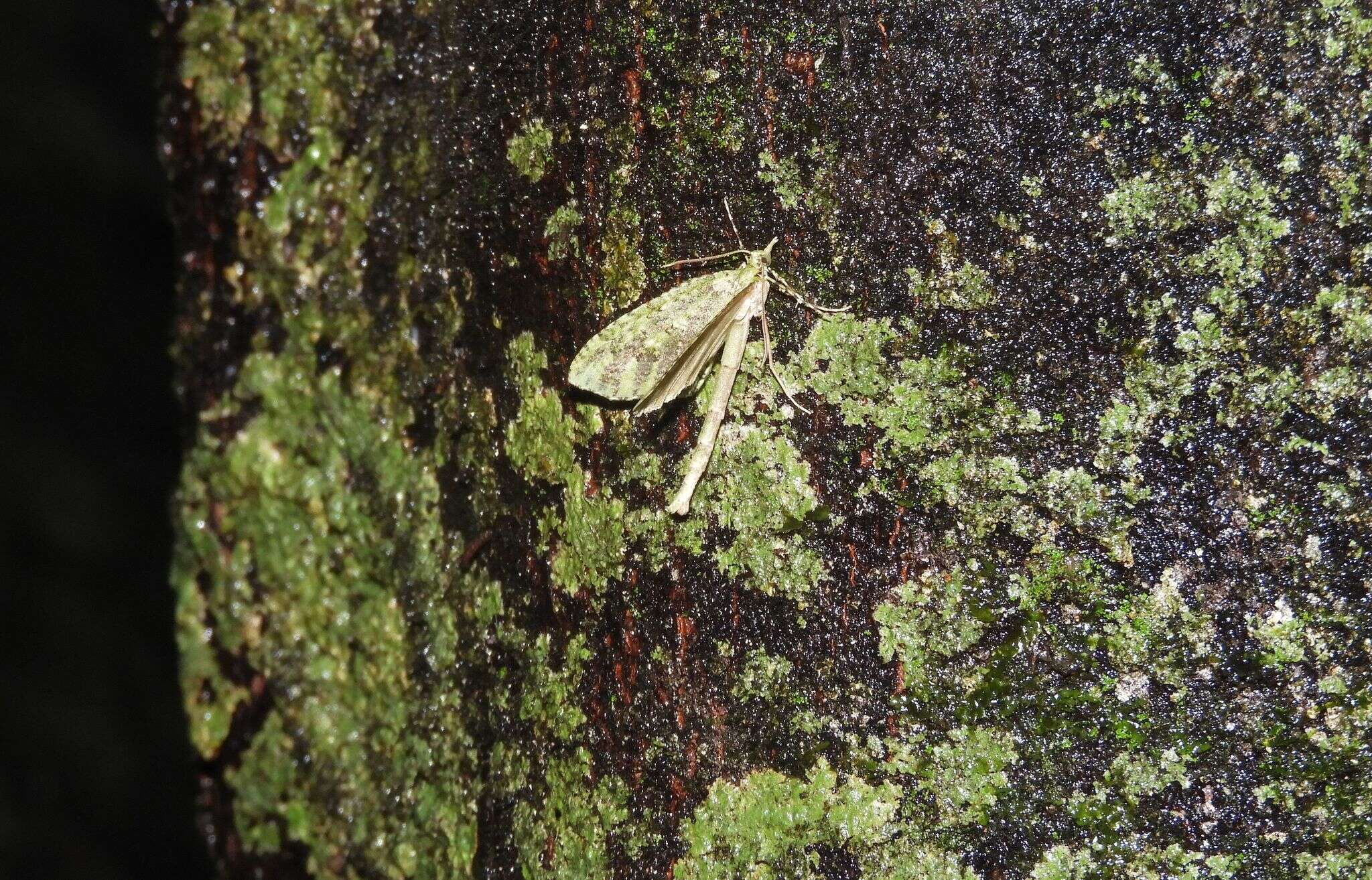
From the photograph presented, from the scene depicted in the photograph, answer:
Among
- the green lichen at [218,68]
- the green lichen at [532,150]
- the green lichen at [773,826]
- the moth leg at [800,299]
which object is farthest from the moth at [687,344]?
the green lichen at [218,68]

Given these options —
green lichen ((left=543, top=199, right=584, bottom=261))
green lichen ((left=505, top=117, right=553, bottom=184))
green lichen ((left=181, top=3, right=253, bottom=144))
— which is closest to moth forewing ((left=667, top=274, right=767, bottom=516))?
green lichen ((left=543, top=199, right=584, bottom=261))

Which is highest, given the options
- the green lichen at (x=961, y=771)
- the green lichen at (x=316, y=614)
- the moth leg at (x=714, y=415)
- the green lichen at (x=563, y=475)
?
the moth leg at (x=714, y=415)

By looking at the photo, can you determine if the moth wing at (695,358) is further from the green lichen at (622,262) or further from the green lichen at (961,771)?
the green lichen at (961,771)

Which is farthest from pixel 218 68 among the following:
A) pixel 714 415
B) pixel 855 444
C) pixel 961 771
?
pixel 961 771

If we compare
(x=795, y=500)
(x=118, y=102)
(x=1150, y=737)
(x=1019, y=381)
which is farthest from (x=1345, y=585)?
(x=118, y=102)

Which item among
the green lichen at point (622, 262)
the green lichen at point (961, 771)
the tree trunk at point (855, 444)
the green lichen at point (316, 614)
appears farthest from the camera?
the green lichen at point (622, 262)

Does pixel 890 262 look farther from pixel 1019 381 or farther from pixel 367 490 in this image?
pixel 367 490
